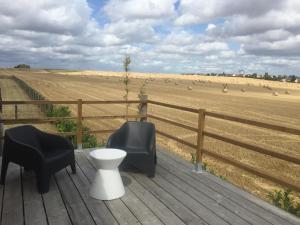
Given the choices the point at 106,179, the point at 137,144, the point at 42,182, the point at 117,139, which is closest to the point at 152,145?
the point at 137,144

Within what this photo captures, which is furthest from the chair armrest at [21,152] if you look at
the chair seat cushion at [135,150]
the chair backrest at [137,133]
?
the chair backrest at [137,133]

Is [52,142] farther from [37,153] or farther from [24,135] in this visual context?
[37,153]

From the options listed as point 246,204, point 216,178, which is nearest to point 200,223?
point 246,204

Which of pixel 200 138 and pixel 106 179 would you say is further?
pixel 200 138

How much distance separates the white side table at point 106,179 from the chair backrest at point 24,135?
1.18 meters

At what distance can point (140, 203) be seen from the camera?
4.48 metres

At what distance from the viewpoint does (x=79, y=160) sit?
6.40 meters

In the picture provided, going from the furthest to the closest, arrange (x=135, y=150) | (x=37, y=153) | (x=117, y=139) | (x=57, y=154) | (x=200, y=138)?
(x=200, y=138)
(x=117, y=139)
(x=135, y=150)
(x=57, y=154)
(x=37, y=153)

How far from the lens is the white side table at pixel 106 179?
454cm

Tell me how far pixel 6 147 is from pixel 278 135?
1208cm

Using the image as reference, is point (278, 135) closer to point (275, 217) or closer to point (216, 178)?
point (216, 178)

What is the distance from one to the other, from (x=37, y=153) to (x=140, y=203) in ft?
4.93

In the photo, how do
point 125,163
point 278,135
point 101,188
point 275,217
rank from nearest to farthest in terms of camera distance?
point 275,217, point 101,188, point 125,163, point 278,135

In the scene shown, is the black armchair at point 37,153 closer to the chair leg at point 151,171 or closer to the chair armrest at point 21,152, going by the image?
the chair armrest at point 21,152
